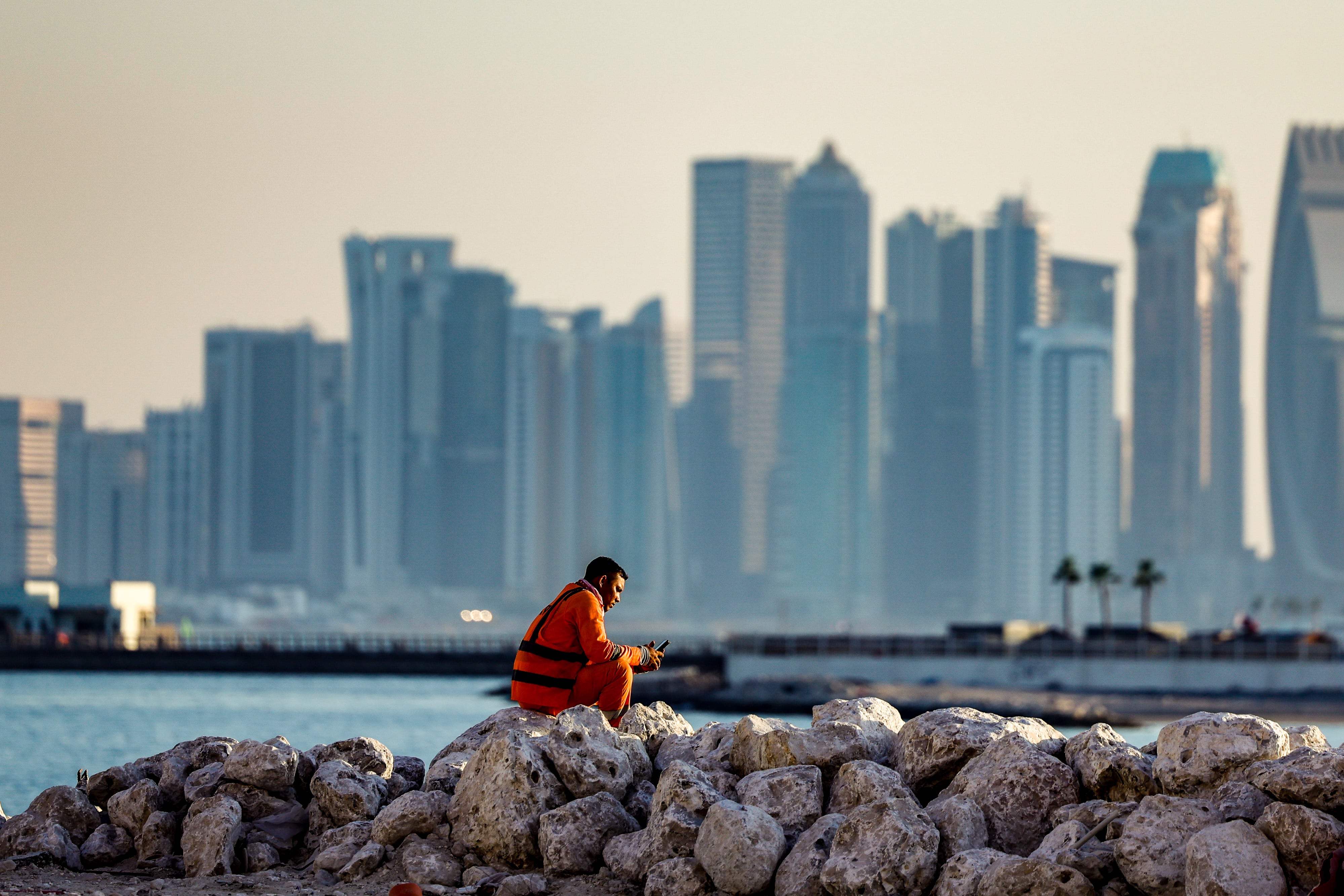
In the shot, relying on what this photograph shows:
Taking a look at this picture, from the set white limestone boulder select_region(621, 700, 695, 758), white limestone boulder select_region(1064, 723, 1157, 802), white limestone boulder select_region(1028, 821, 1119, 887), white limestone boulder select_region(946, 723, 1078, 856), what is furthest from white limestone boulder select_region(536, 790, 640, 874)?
white limestone boulder select_region(1064, 723, 1157, 802)

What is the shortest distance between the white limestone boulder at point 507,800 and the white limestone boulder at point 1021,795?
1819 mm

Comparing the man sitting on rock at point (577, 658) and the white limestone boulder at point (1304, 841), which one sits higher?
the man sitting on rock at point (577, 658)

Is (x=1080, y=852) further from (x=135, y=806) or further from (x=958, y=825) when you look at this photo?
(x=135, y=806)

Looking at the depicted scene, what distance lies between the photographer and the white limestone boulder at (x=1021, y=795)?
866 cm

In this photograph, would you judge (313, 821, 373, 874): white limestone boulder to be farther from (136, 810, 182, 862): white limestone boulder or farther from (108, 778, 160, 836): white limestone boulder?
(108, 778, 160, 836): white limestone boulder

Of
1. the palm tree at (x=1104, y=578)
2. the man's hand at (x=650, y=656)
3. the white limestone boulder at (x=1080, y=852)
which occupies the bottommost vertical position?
the palm tree at (x=1104, y=578)

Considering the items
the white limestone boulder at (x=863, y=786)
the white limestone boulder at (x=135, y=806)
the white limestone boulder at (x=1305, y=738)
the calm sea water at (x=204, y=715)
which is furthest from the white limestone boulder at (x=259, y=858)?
the calm sea water at (x=204, y=715)

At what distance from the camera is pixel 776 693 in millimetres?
68562

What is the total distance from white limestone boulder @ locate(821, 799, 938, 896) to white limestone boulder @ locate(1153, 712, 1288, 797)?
112 centimetres

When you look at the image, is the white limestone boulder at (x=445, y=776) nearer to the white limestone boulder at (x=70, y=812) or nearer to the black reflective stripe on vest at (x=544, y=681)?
the black reflective stripe on vest at (x=544, y=681)

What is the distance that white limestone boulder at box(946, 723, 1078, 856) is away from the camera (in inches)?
341

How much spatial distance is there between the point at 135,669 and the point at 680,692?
2911cm

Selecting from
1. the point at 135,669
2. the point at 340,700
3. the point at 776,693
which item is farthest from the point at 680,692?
the point at 135,669

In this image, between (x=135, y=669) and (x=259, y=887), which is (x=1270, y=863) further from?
(x=135, y=669)
